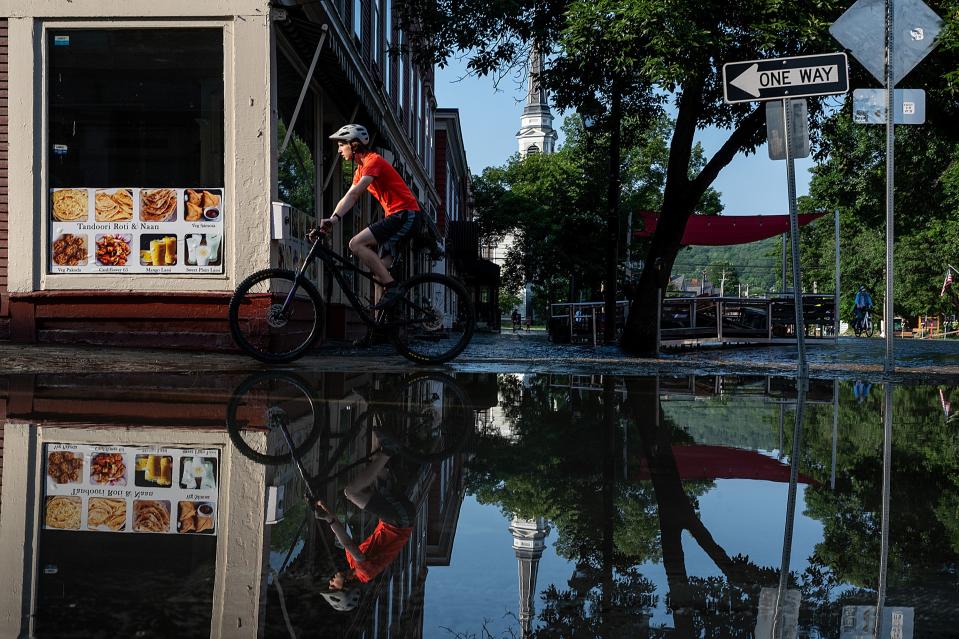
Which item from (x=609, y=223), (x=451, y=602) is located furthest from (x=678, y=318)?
(x=451, y=602)

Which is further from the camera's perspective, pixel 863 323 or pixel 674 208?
pixel 863 323

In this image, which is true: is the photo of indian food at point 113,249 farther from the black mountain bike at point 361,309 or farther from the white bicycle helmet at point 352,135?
the white bicycle helmet at point 352,135

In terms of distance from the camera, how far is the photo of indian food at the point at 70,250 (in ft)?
31.8

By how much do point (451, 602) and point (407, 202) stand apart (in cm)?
605

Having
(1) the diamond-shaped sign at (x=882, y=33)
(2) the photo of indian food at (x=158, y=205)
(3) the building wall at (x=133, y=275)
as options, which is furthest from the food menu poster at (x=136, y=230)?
(1) the diamond-shaped sign at (x=882, y=33)

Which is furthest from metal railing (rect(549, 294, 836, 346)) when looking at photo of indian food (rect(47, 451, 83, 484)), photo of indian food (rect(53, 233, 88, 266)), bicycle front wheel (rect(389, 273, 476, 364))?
photo of indian food (rect(47, 451, 83, 484))

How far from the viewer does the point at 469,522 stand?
2441 millimetres

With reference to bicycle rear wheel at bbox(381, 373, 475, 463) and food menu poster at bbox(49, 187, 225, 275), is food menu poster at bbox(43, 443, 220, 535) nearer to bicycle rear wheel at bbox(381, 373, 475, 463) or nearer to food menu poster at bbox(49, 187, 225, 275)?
bicycle rear wheel at bbox(381, 373, 475, 463)

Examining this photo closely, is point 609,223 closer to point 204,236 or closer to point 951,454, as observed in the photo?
point 204,236

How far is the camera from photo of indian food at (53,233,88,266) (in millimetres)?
9680

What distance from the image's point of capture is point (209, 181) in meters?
9.82

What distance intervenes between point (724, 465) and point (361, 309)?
4.60 metres

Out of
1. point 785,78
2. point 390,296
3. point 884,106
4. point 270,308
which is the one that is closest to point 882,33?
point 884,106

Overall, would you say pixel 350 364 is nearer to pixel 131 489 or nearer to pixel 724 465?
pixel 724 465
